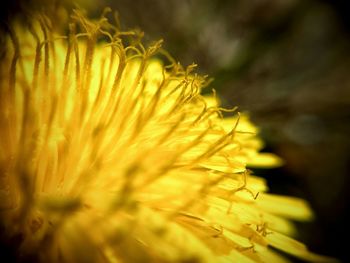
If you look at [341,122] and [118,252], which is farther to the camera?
[341,122]

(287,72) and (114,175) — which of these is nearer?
(114,175)

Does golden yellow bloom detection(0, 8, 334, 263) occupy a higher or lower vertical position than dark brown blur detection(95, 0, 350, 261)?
lower

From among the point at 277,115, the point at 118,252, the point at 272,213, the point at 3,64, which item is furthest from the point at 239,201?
the point at 277,115

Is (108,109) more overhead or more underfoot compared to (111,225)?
more overhead

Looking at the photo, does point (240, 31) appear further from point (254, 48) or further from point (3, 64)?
point (3, 64)

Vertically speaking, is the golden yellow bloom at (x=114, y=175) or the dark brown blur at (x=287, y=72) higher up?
the dark brown blur at (x=287, y=72)

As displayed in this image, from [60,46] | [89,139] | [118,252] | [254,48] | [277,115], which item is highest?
[254,48]

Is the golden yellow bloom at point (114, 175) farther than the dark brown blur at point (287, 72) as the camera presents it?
No

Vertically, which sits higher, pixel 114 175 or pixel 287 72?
pixel 287 72
